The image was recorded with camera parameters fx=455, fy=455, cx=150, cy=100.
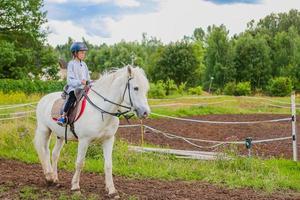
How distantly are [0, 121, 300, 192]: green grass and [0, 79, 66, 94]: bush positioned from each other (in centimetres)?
2273

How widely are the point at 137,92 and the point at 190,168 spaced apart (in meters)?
3.24

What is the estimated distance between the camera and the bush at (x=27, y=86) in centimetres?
3228

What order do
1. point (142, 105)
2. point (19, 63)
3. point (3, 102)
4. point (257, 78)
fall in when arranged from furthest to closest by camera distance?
point (257, 78), point (19, 63), point (3, 102), point (142, 105)

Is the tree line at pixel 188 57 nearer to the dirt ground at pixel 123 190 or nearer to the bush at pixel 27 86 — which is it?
the bush at pixel 27 86

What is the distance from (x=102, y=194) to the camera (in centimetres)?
655

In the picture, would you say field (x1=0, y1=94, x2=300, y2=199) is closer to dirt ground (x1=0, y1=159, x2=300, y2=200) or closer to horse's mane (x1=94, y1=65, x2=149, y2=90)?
dirt ground (x1=0, y1=159, x2=300, y2=200)

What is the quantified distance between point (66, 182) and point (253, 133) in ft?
35.2

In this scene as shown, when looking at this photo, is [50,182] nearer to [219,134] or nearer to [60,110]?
[60,110]

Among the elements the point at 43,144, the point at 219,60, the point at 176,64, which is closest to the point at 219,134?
the point at 43,144

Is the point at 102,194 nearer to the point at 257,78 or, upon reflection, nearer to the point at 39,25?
the point at 39,25

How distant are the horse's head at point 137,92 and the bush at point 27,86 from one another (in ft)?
89.8

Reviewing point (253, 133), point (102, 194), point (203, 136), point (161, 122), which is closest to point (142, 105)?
point (102, 194)

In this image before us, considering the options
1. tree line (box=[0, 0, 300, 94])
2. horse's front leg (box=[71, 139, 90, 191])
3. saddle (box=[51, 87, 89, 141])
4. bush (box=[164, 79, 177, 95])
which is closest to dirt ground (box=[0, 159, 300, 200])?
horse's front leg (box=[71, 139, 90, 191])

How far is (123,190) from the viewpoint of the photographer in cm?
693
